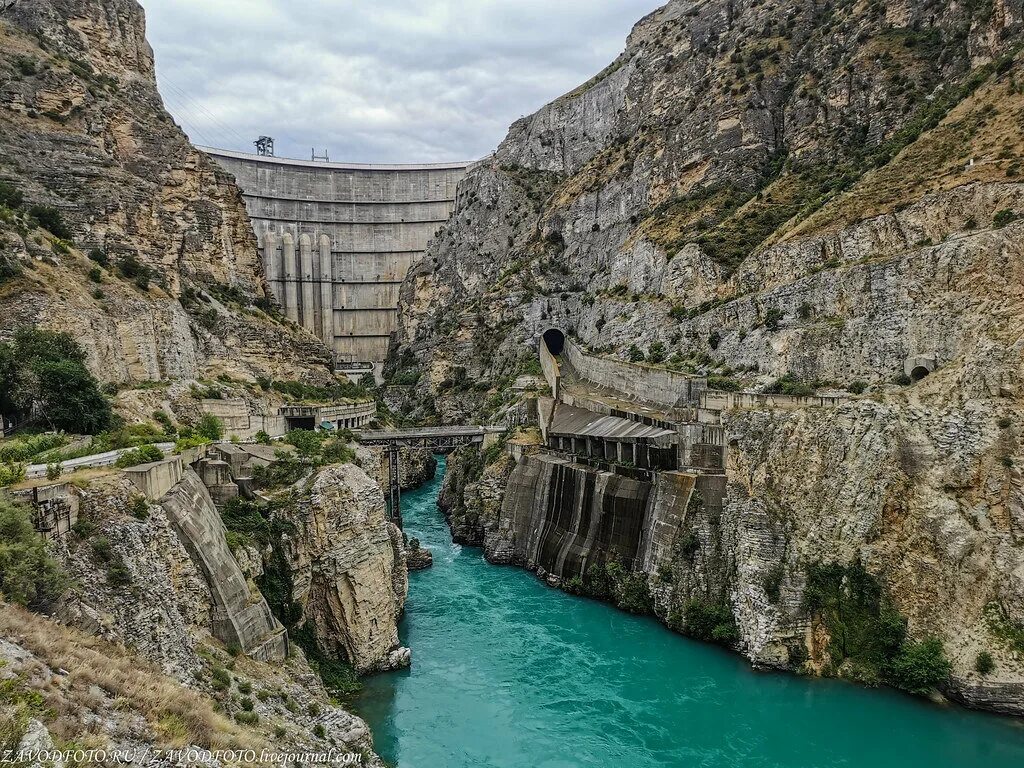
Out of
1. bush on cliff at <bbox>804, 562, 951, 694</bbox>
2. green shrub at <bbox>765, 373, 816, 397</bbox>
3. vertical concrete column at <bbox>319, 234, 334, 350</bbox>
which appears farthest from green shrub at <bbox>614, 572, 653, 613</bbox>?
vertical concrete column at <bbox>319, 234, 334, 350</bbox>

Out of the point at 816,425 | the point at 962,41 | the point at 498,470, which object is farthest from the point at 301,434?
the point at 962,41

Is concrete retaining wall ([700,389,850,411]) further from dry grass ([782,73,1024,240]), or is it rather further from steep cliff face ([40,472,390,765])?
steep cliff face ([40,472,390,765])

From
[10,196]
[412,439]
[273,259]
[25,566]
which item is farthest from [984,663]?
[273,259]

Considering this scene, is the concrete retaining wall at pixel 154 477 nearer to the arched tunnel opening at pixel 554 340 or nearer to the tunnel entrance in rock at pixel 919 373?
the tunnel entrance in rock at pixel 919 373

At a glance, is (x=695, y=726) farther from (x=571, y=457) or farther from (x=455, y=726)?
(x=571, y=457)

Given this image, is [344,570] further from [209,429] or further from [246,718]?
[209,429]
